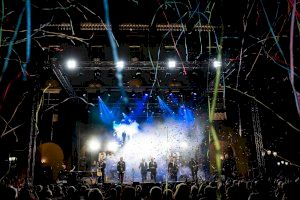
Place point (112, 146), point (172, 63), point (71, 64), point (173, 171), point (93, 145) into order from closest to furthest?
point (71, 64) < point (172, 63) < point (173, 171) < point (93, 145) < point (112, 146)

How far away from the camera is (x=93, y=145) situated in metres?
23.3

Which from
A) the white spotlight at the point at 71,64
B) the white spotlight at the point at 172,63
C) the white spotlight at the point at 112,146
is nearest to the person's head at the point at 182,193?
the white spotlight at the point at 172,63

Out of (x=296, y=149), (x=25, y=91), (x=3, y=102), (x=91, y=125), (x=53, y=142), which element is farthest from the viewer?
(x=91, y=125)

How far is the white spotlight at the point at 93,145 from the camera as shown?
2330cm

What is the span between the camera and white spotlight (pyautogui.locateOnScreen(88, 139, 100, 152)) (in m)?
23.3

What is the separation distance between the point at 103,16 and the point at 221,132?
12895 mm

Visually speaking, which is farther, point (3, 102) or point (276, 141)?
point (276, 141)

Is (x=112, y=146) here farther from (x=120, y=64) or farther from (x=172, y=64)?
(x=172, y=64)

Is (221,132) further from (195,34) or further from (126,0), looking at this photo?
(126,0)

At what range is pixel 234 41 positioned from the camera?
534 inches

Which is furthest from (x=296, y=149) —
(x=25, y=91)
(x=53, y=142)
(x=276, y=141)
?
(x=53, y=142)

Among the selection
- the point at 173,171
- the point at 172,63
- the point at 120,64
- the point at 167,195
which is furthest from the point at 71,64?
the point at 173,171

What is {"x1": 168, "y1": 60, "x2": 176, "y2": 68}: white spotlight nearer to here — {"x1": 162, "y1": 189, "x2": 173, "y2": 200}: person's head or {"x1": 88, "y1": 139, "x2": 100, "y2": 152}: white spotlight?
{"x1": 162, "y1": 189, "x2": 173, "y2": 200}: person's head

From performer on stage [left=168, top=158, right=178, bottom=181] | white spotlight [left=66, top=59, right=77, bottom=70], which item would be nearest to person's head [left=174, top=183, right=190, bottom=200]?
white spotlight [left=66, top=59, right=77, bottom=70]
